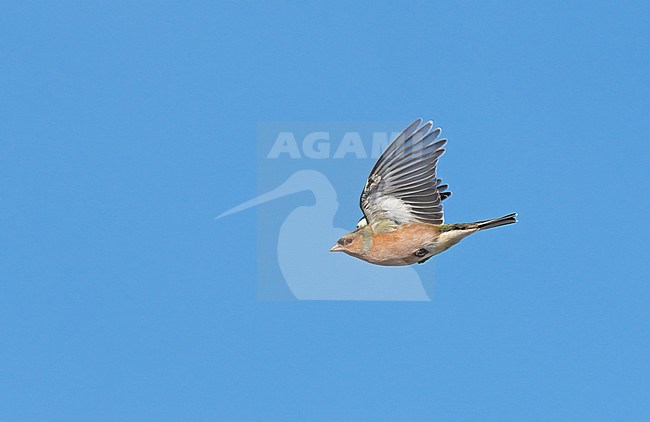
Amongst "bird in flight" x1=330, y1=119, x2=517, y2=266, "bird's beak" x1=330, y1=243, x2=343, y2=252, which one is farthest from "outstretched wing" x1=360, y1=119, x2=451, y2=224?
"bird's beak" x1=330, y1=243, x2=343, y2=252

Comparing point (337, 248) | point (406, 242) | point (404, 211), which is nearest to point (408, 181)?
point (404, 211)

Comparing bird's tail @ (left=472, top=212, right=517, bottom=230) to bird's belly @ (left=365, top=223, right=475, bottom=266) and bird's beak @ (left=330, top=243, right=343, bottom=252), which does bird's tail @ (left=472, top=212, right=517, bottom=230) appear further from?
bird's beak @ (left=330, top=243, right=343, bottom=252)

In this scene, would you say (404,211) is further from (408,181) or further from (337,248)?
(337,248)

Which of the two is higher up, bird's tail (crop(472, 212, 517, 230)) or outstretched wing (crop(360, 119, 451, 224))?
outstretched wing (crop(360, 119, 451, 224))

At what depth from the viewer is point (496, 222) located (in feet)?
43.9

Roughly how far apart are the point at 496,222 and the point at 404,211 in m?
0.99

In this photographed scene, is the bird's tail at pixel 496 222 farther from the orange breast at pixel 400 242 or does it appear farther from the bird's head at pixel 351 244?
the bird's head at pixel 351 244

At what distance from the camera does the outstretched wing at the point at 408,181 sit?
13.4 metres

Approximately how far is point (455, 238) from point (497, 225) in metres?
0.51

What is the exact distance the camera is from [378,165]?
13.5m

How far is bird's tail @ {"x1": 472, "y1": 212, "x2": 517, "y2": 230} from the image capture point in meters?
13.2

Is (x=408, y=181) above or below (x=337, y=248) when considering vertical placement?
above

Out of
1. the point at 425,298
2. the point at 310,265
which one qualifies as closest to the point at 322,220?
the point at 310,265

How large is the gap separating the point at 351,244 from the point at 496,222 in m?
1.52
